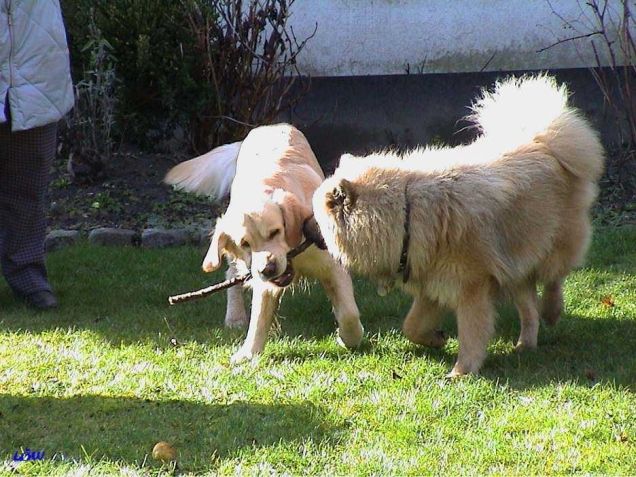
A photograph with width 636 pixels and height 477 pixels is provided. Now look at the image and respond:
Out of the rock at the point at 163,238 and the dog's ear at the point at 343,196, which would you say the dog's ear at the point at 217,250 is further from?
the rock at the point at 163,238

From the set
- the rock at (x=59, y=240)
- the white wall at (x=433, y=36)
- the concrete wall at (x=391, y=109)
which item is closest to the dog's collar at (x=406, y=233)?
the rock at (x=59, y=240)

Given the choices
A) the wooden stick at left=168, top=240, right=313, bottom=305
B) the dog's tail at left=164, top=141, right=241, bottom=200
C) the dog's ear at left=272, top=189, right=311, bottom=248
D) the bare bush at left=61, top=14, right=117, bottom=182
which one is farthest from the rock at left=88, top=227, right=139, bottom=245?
the dog's ear at left=272, top=189, right=311, bottom=248

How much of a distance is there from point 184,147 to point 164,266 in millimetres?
2487

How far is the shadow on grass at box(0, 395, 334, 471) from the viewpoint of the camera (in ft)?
14.1

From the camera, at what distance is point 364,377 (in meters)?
5.16

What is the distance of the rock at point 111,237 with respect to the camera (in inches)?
318

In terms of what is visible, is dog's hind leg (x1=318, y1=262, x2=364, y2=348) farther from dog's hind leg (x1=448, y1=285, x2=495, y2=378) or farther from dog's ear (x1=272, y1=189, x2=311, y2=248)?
dog's hind leg (x1=448, y1=285, x2=495, y2=378)

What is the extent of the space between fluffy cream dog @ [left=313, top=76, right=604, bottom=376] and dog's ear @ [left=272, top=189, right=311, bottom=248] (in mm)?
218

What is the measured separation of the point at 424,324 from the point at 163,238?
127 inches

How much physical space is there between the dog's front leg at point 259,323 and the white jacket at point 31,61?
1.82 metres

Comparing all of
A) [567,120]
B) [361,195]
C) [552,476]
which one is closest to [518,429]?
[552,476]

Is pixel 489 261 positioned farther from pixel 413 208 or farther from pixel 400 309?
pixel 400 309

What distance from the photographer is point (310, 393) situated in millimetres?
4949

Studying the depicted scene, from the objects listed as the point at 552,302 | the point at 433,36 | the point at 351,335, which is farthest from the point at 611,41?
the point at 351,335
